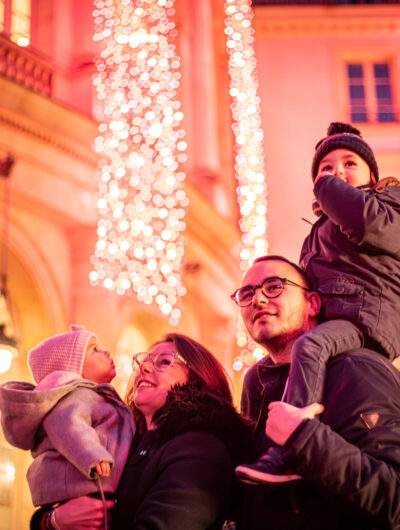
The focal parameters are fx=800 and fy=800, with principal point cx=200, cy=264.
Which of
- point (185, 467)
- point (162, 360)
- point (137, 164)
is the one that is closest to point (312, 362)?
point (185, 467)

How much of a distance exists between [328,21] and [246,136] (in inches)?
186

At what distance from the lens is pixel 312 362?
3031 millimetres

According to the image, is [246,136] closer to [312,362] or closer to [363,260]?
[363,260]

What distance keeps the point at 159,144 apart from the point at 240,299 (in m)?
9.55

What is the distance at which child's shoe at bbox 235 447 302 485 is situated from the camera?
2.79m

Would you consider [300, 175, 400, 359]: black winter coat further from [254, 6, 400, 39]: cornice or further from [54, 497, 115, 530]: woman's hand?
[254, 6, 400, 39]: cornice

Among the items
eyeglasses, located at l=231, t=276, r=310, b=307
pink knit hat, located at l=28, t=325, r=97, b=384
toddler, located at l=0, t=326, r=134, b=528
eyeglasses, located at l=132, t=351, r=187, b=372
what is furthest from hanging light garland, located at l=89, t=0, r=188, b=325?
eyeglasses, located at l=231, t=276, r=310, b=307

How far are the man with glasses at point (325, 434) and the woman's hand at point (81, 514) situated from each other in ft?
1.94

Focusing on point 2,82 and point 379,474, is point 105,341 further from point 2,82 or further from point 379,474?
point 379,474

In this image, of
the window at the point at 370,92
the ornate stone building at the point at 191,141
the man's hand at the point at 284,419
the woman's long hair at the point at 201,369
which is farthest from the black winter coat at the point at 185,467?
the window at the point at 370,92

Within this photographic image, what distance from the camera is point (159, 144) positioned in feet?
42.1

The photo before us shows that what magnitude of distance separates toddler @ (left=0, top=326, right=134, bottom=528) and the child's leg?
89 cm

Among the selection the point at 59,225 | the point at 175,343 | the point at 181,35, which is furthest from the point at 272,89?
the point at 175,343

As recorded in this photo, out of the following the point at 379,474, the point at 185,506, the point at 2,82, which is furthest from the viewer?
the point at 2,82
